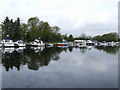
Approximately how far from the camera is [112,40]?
111 m

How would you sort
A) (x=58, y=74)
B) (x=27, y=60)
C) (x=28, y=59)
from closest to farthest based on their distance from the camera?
(x=58, y=74) < (x=27, y=60) < (x=28, y=59)

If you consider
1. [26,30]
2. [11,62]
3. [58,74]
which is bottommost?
[58,74]

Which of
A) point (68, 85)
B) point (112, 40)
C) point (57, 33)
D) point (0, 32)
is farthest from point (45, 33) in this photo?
point (112, 40)

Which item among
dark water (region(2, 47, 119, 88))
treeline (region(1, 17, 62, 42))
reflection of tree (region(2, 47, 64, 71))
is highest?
treeline (region(1, 17, 62, 42))

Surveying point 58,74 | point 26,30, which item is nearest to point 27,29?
point 26,30

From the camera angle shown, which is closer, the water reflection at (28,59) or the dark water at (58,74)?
the dark water at (58,74)

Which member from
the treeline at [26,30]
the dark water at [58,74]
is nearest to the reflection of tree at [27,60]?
the dark water at [58,74]

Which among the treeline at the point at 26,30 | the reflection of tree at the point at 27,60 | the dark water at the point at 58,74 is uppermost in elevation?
the treeline at the point at 26,30

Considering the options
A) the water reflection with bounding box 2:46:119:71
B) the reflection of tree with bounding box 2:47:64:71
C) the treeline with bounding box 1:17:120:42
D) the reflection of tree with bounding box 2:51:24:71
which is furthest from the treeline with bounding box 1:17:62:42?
the reflection of tree with bounding box 2:51:24:71

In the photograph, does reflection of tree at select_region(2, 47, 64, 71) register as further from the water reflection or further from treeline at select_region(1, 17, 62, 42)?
treeline at select_region(1, 17, 62, 42)

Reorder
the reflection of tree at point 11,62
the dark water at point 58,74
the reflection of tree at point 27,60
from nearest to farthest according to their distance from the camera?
1. the dark water at point 58,74
2. the reflection of tree at point 11,62
3. the reflection of tree at point 27,60

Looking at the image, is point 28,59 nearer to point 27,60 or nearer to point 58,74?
point 27,60

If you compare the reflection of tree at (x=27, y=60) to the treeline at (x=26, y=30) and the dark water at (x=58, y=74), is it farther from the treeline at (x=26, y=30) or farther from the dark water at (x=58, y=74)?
the treeline at (x=26, y=30)

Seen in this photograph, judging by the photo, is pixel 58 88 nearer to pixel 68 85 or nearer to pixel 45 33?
pixel 68 85
